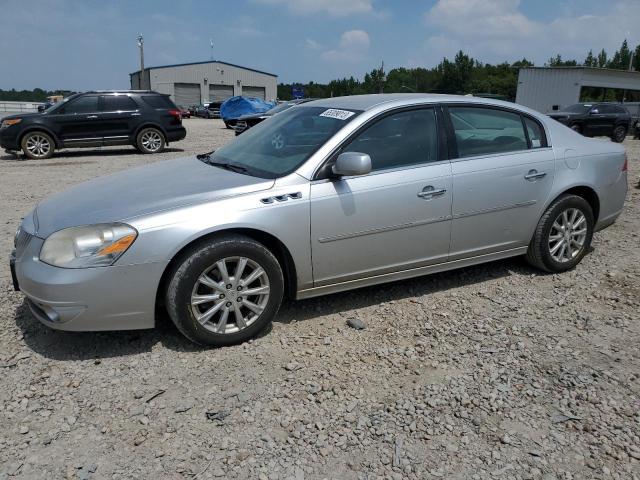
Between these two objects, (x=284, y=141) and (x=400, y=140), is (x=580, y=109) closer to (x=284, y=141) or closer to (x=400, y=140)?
(x=400, y=140)

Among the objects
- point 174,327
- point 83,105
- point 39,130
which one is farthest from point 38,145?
point 174,327

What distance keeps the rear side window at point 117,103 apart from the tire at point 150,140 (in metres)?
0.67

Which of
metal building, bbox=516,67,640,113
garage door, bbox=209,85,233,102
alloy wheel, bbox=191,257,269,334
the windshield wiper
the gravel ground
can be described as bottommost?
the gravel ground

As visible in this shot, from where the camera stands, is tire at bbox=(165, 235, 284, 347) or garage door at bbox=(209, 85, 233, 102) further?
garage door at bbox=(209, 85, 233, 102)

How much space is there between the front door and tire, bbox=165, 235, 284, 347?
1.25 feet

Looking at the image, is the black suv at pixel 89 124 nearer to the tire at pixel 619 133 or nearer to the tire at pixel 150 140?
the tire at pixel 150 140

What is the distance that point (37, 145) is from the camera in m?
12.9

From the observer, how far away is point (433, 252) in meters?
3.99

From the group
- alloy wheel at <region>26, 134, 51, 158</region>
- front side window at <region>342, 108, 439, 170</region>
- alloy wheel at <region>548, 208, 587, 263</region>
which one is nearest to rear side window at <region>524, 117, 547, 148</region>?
alloy wheel at <region>548, 208, 587, 263</region>

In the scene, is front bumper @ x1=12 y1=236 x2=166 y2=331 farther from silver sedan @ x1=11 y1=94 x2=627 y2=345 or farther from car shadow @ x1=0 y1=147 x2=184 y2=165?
car shadow @ x1=0 y1=147 x2=184 y2=165

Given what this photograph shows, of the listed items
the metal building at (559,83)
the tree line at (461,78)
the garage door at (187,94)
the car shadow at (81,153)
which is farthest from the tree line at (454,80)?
the car shadow at (81,153)

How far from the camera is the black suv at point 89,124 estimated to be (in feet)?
42.0

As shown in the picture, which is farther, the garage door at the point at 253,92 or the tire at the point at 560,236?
the garage door at the point at 253,92

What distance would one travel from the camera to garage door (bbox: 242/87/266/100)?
68.6m
